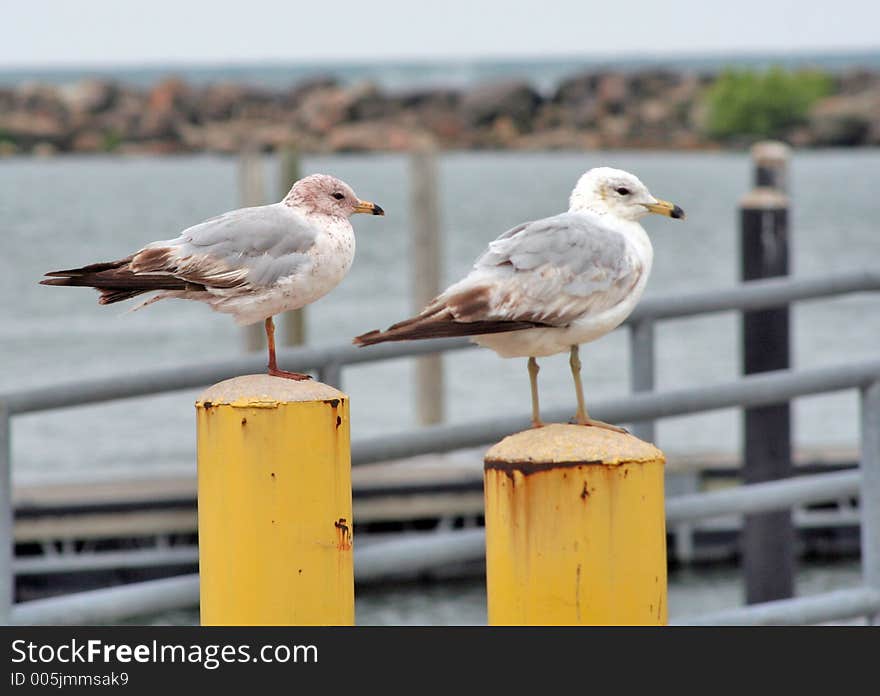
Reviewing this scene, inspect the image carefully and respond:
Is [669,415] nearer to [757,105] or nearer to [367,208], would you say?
[367,208]

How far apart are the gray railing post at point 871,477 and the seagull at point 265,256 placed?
134 centimetres

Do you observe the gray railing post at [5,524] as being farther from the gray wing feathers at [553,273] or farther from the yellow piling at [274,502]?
the gray wing feathers at [553,273]

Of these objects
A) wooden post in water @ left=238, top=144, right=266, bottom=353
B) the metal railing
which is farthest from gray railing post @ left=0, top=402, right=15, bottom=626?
wooden post in water @ left=238, top=144, right=266, bottom=353

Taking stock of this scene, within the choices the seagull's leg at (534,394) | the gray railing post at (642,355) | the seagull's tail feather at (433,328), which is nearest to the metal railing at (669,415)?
the gray railing post at (642,355)

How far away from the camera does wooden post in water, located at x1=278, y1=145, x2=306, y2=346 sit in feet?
49.5

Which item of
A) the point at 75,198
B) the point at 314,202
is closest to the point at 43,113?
the point at 75,198

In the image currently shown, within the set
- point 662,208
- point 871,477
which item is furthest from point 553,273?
point 871,477

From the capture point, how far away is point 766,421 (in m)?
7.50

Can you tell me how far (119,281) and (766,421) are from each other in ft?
16.1

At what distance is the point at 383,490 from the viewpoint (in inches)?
449

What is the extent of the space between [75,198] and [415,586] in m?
73.8

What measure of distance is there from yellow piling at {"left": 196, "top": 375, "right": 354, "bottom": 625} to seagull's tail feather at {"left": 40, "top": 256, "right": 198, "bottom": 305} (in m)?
0.36

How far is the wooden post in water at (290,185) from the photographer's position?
15.1 meters
